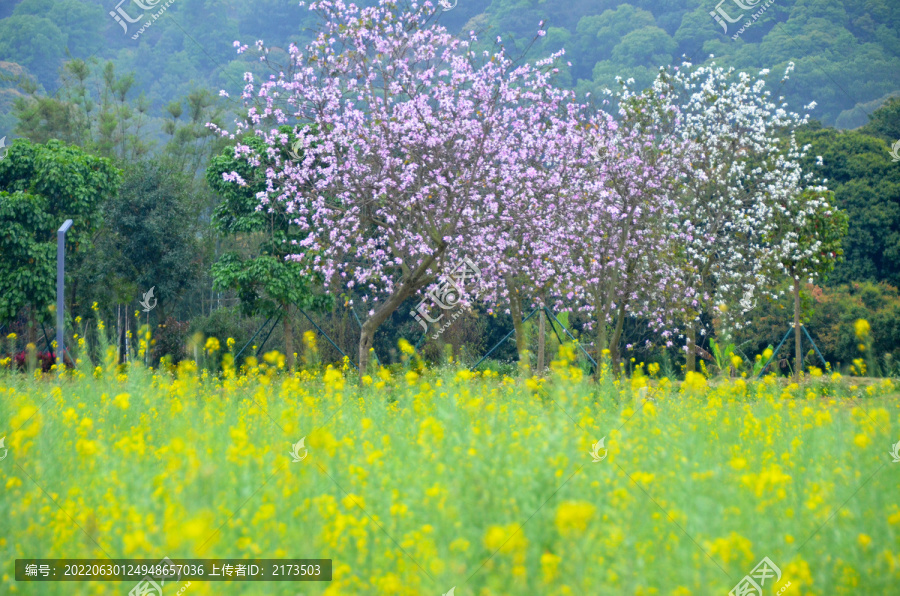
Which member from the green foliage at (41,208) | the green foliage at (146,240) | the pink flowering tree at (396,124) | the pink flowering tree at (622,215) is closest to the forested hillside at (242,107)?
the green foliage at (146,240)

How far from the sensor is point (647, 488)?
3.69 metres

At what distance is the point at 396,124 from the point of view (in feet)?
31.6

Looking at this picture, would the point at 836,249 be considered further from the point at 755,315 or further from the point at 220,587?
the point at 220,587

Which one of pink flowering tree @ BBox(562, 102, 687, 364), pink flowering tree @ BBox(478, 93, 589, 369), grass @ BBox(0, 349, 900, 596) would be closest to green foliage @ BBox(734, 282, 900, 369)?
pink flowering tree @ BBox(562, 102, 687, 364)

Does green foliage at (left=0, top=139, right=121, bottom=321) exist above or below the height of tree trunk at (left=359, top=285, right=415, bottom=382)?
above

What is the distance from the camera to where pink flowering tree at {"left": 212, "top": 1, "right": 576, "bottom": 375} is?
9.94 m

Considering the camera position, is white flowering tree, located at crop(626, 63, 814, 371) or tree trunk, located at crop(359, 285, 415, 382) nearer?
A: tree trunk, located at crop(359, 285, 415, 382)

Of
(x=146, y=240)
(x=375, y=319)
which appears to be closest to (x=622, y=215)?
(x=375, y=319)

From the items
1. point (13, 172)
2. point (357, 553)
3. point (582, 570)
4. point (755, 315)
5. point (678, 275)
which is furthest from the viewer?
point (755, 315)

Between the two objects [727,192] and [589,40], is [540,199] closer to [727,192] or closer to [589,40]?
[727,192]

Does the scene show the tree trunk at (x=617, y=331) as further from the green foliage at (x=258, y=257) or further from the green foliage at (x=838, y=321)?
the green foliage at (x=838, y=321)

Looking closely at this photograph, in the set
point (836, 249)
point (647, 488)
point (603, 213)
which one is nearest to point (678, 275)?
point (603, 213)

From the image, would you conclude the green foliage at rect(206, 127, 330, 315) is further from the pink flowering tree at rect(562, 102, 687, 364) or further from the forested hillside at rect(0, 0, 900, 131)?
the forested hillside at rect(0, 0, 900, 131)

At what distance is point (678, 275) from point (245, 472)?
10.6 meters
